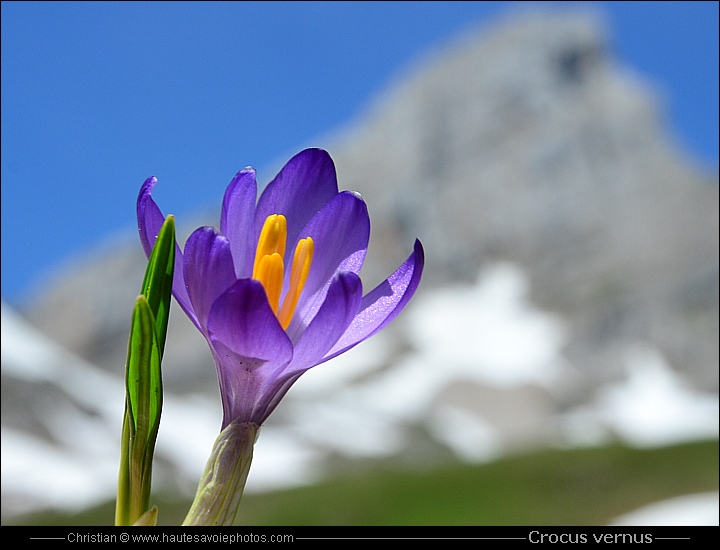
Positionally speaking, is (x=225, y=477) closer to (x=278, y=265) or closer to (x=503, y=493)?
(x=278, y=265)

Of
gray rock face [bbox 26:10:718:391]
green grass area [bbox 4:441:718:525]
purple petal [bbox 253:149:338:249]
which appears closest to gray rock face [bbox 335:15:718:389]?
gray rock face [bbox 26:10:718:391]

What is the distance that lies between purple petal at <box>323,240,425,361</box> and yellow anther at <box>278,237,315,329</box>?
7 cm

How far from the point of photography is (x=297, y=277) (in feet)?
2.39

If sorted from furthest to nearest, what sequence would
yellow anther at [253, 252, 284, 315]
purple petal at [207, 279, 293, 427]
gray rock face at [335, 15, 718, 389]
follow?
gray rock face at [335, 15, 718, 389] < yellow anther at [253, 252, 284, 315] < purple petal at [207, 279, 293, 427]

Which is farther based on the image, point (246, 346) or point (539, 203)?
point (539, 203)

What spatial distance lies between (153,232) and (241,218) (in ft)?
0.31

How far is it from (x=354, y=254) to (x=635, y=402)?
53.2m

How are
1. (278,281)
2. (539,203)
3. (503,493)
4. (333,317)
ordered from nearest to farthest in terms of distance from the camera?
A: (333,317) → (278,281) → (503,493) → (539,203)

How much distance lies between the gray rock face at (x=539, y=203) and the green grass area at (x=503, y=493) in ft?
107

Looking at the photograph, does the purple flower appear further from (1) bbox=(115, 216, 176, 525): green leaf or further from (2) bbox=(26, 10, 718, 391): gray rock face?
(2) bbox=(26, 10, 718, 391): gray rock face

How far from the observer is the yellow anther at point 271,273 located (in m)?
0.68

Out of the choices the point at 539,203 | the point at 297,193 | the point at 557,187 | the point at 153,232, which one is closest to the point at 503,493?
the point at 297,193

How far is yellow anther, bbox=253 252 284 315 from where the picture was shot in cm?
68
